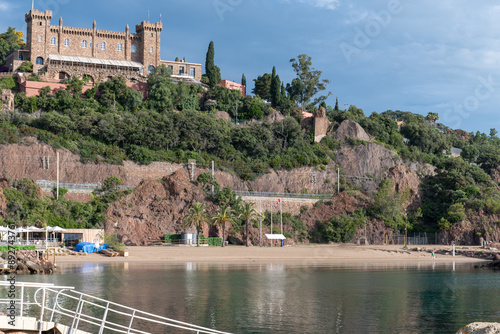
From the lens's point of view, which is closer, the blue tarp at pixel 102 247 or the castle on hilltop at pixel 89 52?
the blue tarp at pixel 102 247

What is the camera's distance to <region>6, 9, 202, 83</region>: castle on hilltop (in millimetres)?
89312

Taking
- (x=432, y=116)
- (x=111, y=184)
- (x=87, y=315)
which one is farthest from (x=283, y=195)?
(x=432, y=116)

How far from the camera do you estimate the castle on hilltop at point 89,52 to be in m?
89.3

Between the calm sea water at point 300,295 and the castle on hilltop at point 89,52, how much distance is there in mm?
48669

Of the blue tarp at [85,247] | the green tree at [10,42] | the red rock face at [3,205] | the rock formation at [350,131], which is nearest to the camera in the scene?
the blue tarp at [85,247]

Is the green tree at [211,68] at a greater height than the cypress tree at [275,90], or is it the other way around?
the green tree at [211,68]

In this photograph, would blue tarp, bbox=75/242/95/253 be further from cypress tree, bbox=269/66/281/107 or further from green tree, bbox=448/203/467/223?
cypress tree, bbox=269/66/281/107

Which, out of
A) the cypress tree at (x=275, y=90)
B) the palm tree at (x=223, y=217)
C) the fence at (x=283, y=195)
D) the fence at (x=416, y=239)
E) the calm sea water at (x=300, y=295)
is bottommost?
the calm sea water at (x=300, y=295)

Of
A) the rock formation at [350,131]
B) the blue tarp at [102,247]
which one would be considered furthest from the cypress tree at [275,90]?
the blue tarp at [102,247]

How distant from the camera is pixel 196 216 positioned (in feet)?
206

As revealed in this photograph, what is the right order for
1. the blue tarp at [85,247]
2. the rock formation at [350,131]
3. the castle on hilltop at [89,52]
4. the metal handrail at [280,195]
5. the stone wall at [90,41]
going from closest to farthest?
the blue tarp at [85,247], the metal handrail at [280,195], the castle on hilltop at [89,52], the stone wall at [90,41], the rock formation at [350,131]

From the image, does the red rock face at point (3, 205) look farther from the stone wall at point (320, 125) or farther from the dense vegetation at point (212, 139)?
the stone wall at point (320, 125)

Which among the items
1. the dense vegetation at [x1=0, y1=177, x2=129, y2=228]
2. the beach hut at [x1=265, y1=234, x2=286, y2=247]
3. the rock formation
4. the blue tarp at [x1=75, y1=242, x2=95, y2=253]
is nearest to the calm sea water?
the blue tarp at [x1=75, y1=242, x2=95, y2=253]

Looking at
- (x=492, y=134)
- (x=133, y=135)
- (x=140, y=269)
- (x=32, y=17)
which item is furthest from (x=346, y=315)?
(x=492, y=134)
